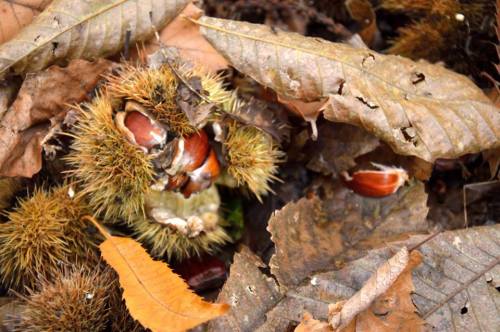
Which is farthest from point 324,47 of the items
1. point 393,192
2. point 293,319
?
point 293,319

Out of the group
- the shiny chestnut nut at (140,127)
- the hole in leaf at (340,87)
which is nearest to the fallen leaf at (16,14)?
the shiny chestnut nut at (140,127)

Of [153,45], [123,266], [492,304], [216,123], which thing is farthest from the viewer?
[153,45]

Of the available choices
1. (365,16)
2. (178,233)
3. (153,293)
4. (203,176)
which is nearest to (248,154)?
(203,176)

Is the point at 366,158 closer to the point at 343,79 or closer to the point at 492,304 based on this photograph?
the point at 343,79

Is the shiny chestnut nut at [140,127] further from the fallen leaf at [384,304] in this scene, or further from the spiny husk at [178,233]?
the fallen leaf at [384,304]

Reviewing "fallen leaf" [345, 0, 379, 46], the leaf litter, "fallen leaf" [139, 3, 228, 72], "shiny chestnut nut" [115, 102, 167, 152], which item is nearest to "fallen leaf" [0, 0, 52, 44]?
the leaf litter

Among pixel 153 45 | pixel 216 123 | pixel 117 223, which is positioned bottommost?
pixel 117 223

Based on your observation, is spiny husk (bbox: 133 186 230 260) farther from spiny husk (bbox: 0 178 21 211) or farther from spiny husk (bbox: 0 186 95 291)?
spiny husk (bbox: 0 178 21 211)

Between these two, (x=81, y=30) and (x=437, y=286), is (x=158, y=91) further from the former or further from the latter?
(x=437, y=286)
